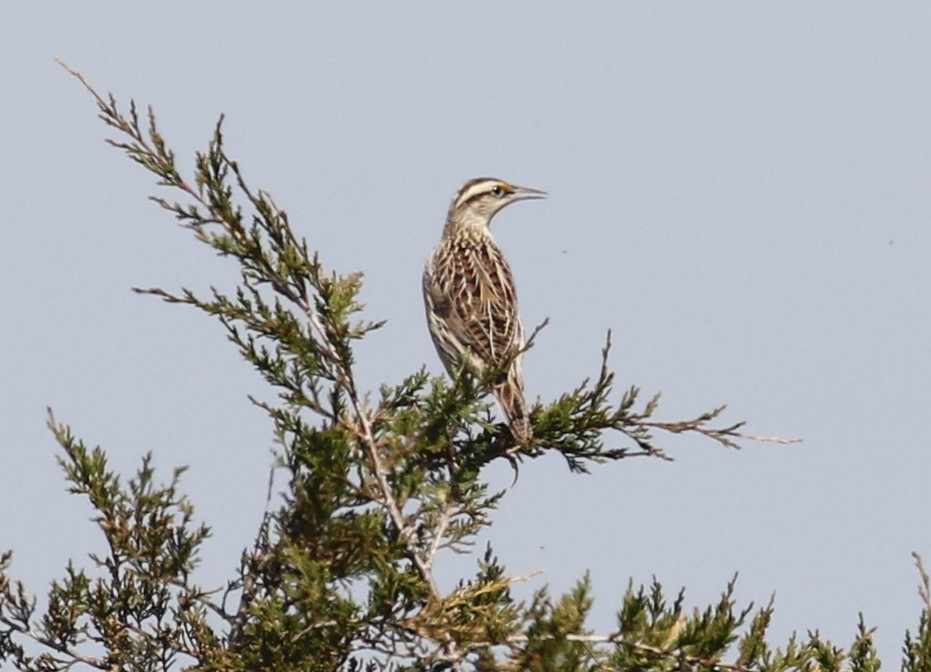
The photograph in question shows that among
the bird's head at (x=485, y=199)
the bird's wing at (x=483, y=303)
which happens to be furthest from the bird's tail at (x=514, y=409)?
the bird's head at (x=485, y=199)

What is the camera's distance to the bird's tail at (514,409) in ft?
28.2

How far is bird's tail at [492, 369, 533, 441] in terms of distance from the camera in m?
8.59

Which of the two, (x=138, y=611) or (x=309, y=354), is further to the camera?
(x=138, y=611)

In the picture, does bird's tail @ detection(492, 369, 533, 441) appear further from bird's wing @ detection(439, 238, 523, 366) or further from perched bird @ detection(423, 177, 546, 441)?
bird's wing @ detection(439, 238, 523, 366)

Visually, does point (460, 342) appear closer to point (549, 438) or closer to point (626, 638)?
point (549, 438)

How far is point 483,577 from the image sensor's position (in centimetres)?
778

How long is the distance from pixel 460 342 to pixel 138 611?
11.1 ft

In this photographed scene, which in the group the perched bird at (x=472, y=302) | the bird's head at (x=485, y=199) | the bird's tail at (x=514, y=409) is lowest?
the bird's tail at (x=514, y=409)

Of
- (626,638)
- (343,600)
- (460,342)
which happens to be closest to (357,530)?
(343,600)

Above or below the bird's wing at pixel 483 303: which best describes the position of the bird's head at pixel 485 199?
above

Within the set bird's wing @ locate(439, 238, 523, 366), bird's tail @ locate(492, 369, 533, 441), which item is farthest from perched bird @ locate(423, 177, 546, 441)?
bird's tail @ locate(492, 369, 533, 441)

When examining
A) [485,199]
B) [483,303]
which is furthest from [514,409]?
[485,199]

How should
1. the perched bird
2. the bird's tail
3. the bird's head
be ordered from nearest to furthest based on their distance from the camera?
the bird's tail
the perched bird
the bird's head

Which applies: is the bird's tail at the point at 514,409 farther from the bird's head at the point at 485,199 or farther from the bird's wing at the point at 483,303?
the bird's head at the point at 485,199
